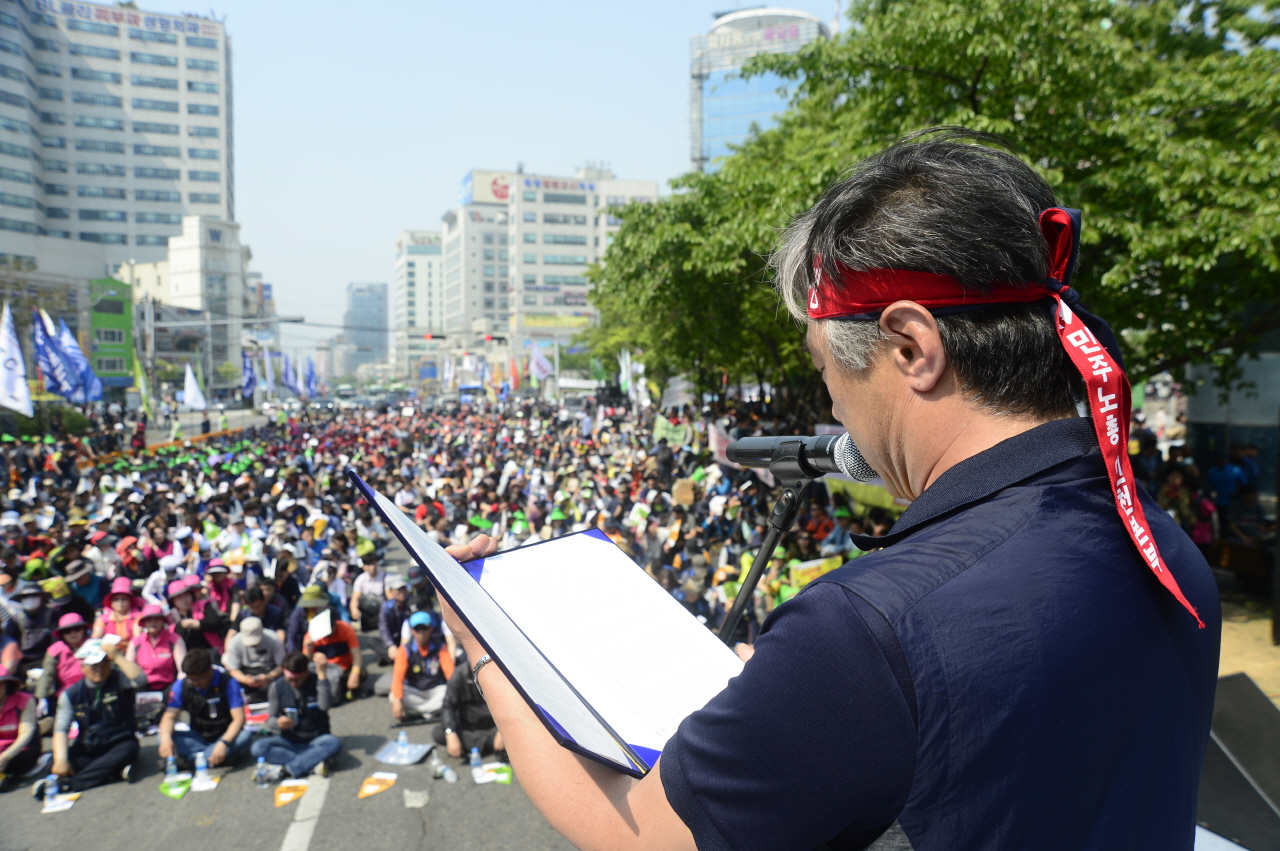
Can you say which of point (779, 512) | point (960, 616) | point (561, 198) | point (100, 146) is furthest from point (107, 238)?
point (960, 616)

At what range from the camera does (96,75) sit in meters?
91.3

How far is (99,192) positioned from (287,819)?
352 ft

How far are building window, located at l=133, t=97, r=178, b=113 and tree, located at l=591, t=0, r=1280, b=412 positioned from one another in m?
108

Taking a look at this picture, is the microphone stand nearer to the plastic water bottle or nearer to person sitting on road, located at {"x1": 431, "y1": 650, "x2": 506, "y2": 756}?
person sitting on road, located at {"x1": 431, "y1": 650, "x2": 506, "y2": 756}

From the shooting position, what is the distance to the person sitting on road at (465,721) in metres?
7.32

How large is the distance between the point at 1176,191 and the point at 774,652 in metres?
9.40

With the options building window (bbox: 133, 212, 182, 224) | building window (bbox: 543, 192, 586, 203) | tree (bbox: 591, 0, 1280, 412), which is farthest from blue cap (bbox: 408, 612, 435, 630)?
building window (bbox: 543, 192, 586, 203)

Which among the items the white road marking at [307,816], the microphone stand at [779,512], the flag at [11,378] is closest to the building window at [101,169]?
the flag at [11,378]

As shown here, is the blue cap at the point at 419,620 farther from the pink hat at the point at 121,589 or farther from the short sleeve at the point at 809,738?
the short sleeve at the point at 809,738

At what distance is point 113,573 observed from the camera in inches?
422

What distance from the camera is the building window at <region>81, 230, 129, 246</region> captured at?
90.0m

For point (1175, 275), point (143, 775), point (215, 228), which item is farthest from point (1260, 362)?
point (215, 228)

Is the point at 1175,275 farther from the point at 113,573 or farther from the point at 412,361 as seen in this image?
the point at 412,361

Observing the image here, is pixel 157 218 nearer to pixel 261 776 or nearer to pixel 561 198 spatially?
pixel 561 198
